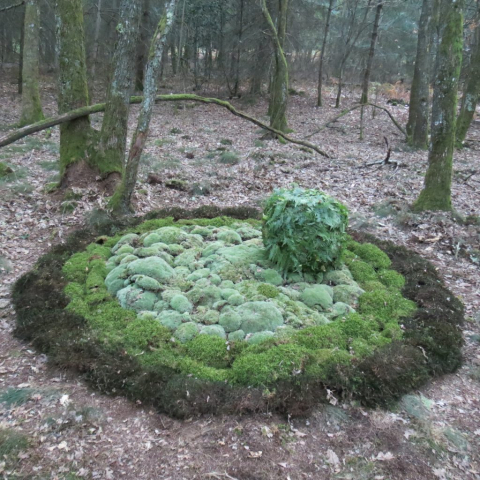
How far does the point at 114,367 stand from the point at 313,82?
86.4 ft

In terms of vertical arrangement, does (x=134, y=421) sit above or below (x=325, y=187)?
below

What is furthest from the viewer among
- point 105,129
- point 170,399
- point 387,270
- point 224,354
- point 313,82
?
point 313,82

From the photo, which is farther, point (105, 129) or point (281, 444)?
point (105, 129)

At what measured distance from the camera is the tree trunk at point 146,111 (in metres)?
6.60

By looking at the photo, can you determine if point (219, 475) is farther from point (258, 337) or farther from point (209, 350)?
point (258, 337)

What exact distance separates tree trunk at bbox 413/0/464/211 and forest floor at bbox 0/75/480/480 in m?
0.50

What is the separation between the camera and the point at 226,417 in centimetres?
359

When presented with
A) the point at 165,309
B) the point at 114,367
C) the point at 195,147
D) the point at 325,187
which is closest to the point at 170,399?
the point at 114,367

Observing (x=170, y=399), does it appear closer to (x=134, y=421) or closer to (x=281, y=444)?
(x=134, y=421)

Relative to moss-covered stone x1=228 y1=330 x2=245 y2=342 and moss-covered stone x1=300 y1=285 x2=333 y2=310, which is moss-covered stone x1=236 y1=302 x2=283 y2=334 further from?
moss-covered stone x1=300 y1=285 x2=333 y2=310

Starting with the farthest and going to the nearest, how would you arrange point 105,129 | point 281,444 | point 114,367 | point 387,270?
point 105,129 → point 387,270 → point 114,367 → point 281,444

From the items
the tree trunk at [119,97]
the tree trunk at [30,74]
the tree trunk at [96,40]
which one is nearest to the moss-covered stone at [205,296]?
the tree trunk at [119,97]

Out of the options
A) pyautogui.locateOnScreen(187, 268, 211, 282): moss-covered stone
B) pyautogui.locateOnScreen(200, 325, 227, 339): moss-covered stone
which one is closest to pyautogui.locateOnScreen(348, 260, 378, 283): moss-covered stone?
pyautogui.locateOnScreen(187, 268, 211, 282): moss-covered stone

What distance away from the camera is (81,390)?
3.87 meters
